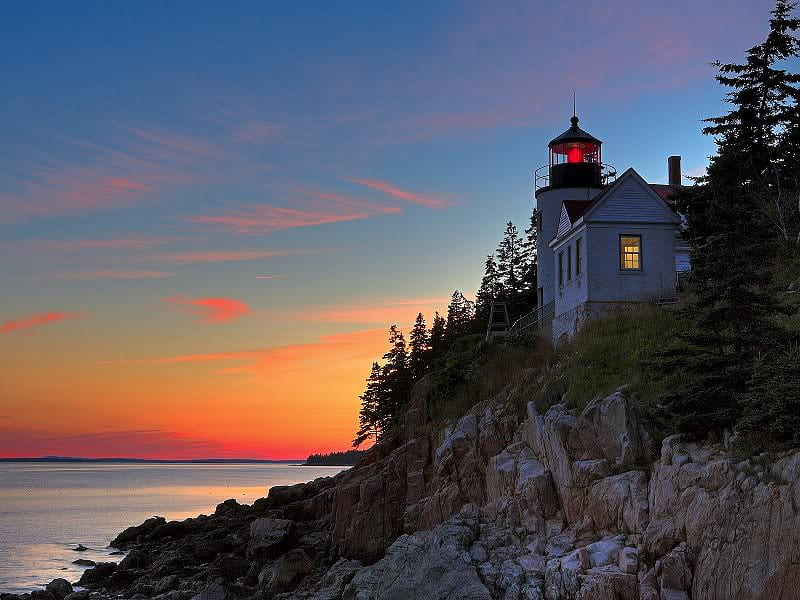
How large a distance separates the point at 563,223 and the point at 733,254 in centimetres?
1992

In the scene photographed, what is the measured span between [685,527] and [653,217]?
Answer: 2018 centimetres

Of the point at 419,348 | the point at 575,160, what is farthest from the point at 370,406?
the point at 575,160

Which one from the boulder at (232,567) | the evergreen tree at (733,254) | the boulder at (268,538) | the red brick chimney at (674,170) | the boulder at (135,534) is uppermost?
the red brick chimney at (674,170)

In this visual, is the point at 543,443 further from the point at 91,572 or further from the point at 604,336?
the point at 91,572

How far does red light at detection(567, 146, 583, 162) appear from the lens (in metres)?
43.9

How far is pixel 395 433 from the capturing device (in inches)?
1559

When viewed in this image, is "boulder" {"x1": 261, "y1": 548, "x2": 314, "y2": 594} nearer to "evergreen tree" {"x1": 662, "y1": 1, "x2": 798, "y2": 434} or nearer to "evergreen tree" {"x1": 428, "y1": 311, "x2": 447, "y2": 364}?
"evergreen tree" {"x1": 662, "y1": 1, "x2": 798, "y2": 434}

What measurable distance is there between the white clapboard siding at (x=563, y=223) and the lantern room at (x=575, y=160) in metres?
3.13

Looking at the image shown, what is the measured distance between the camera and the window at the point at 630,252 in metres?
35.7

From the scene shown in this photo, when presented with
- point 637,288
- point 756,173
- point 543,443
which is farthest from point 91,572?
point 756,173

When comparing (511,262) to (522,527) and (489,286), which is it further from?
(522,527)

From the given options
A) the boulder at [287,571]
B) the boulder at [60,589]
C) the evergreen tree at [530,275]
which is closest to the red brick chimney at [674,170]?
the evergreen tree at [530,275]

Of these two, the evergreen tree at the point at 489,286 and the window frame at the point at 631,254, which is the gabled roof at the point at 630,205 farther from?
A: the evergreen tree at the point at 489,286

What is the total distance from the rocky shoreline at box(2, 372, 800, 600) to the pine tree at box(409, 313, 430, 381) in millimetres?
27763
